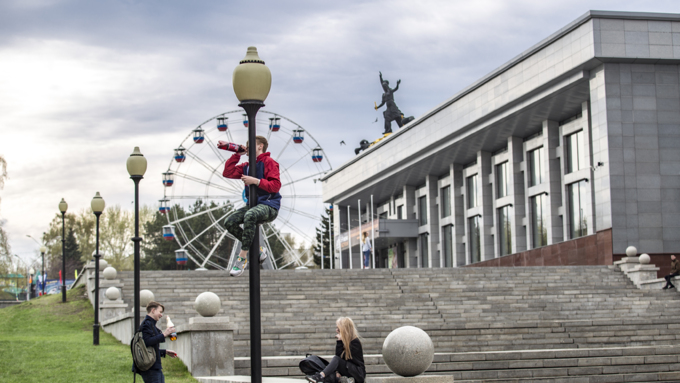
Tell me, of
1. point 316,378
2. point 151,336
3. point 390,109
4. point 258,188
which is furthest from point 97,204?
point 390,109

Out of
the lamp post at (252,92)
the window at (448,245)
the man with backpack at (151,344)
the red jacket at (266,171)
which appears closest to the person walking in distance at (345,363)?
the man with backpack at (151,344)

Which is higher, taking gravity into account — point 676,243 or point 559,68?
point 559,68

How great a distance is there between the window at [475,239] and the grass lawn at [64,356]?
2631 centimetres

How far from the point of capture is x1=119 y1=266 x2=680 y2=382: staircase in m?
14.0

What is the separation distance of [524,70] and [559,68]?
2731 millimetres

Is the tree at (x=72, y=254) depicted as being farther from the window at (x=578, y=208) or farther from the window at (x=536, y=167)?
the window at (x=578, y=208)

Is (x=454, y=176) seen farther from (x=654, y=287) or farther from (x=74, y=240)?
(x=74, y=240)

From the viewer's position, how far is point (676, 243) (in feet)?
105

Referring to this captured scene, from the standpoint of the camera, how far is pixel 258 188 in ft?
24.7

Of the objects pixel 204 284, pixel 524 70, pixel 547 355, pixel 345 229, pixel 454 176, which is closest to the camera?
pixel 547 355

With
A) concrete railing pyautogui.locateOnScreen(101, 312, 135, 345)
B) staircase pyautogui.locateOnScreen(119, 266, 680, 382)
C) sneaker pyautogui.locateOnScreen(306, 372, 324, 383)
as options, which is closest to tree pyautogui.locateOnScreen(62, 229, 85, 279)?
staircase pyautogui.locateOnScreen(119, 266, 680, 382)

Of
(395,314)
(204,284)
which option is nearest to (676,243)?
(395,314)

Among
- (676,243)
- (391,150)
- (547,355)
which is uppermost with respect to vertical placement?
(391,150)

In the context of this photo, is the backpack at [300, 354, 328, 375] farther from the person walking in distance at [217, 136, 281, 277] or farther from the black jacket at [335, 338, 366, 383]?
the person walking in distance at [217, 136, 281, 277]
